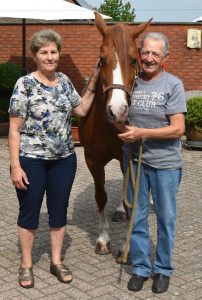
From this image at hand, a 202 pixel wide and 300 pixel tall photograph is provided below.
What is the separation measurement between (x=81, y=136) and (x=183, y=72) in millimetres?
8065

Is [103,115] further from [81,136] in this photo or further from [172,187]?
[172,187]

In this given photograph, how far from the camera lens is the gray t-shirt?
347cm

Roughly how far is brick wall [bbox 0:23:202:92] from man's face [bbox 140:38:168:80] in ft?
29.6

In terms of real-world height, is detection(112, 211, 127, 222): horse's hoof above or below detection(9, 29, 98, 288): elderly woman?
below

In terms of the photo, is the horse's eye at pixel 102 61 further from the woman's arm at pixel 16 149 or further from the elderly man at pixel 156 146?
the woman's arm at pixel 16 149

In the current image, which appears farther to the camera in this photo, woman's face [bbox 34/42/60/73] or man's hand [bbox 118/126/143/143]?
woman's face [bbox 34/42/60/73]

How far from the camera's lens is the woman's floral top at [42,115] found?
11.9 feet

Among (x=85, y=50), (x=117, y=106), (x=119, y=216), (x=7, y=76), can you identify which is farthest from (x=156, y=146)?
(x=85, y=50)

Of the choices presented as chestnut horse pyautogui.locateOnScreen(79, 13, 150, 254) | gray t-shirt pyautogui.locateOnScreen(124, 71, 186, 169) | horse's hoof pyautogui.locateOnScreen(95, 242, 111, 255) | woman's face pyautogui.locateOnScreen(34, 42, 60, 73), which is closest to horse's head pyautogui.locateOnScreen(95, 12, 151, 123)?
chestnut horse pyautogui.locateOnScreen(79, 13, 150, 254)

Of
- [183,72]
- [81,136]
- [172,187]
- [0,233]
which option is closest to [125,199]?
[172,187]

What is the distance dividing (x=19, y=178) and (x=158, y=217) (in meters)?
1.08

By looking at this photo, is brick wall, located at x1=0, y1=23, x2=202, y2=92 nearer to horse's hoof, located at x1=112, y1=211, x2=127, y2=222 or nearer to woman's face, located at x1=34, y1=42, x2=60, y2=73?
horse's hoof, located at x1=112, y1=211, x2=127, y2=222

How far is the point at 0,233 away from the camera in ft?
16.8

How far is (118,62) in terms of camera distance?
3.57 m
